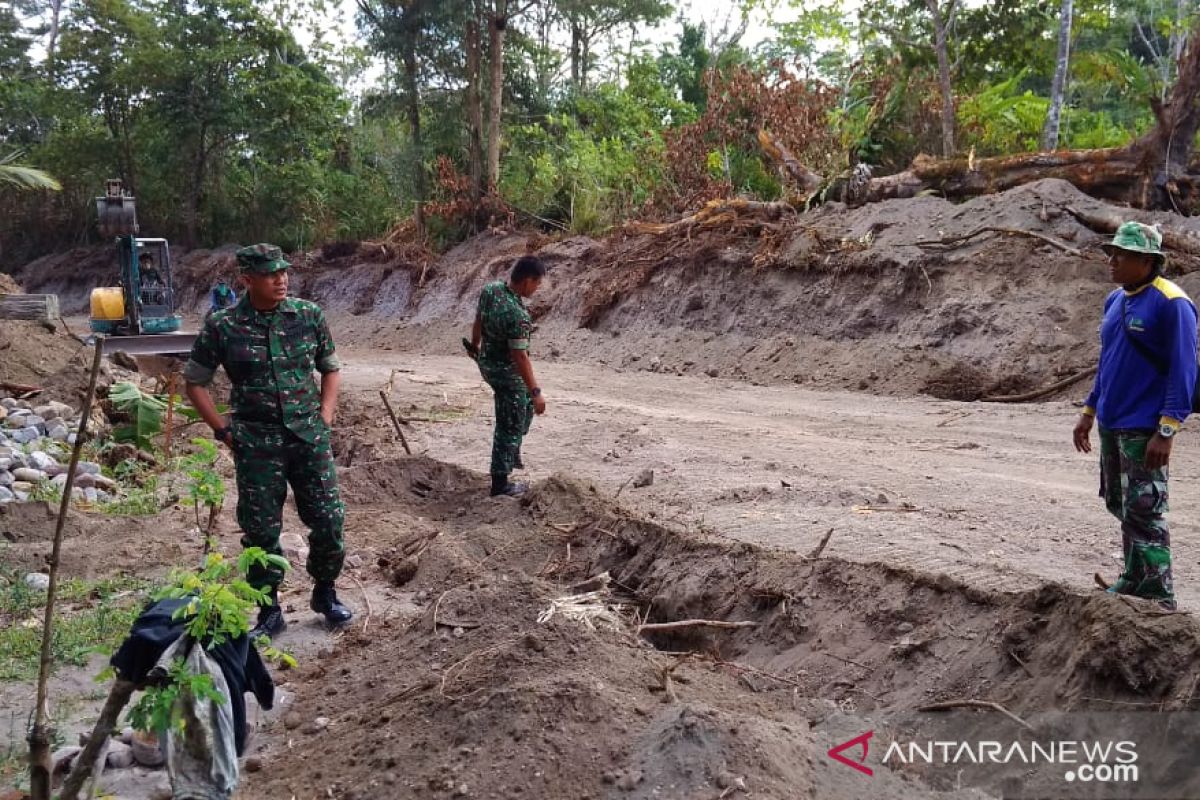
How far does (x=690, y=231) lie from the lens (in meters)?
17.2

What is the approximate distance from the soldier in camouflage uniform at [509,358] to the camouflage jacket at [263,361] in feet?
7.11

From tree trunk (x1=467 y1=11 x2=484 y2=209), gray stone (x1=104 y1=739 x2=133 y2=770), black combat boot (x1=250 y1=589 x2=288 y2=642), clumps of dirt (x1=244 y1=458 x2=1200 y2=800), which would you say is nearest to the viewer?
clumps of dirt (x1=244 y1=458 x2=1200 y2=800)

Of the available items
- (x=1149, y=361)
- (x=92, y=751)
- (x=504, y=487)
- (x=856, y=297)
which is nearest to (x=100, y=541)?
(x=504, y=487)

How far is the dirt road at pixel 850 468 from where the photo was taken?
5496 millimetres

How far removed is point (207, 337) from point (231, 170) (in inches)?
1105

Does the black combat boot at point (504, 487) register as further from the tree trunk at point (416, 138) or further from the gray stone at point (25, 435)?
the tree trunk at point (416, 138)

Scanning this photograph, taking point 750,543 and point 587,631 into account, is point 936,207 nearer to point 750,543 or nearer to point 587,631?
point 750,543

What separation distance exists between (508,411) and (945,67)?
11.3 metres

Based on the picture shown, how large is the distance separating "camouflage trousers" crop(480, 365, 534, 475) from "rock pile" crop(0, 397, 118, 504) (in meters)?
2.90

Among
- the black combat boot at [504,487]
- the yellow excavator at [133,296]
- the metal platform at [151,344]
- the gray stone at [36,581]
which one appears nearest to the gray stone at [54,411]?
the metal platform at [151,344]

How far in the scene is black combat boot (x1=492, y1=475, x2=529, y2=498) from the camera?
7293mm

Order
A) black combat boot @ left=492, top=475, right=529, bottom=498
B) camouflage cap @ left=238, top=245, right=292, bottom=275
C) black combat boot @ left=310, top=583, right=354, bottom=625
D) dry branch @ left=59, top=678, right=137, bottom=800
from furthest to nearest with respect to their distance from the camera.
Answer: black combat boot @ left=492, top=475, right=529, bottom=498 → black combat boot @ left=310, top=583, right=354, bottom=625 → camouflage cap @ left=238, top=245, right=292, bottom=275 → dry branch @ left=59, top=678, right=137, bottom=800

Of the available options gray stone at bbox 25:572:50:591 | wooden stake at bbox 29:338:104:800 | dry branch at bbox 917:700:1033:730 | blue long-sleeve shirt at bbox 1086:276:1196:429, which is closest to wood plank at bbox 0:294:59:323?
gray stone at bbox 25:572:50:591

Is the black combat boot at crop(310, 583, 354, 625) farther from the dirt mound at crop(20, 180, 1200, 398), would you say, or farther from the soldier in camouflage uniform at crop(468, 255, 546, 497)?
the dirt mound at crop(20, 180, 1200, 398)
